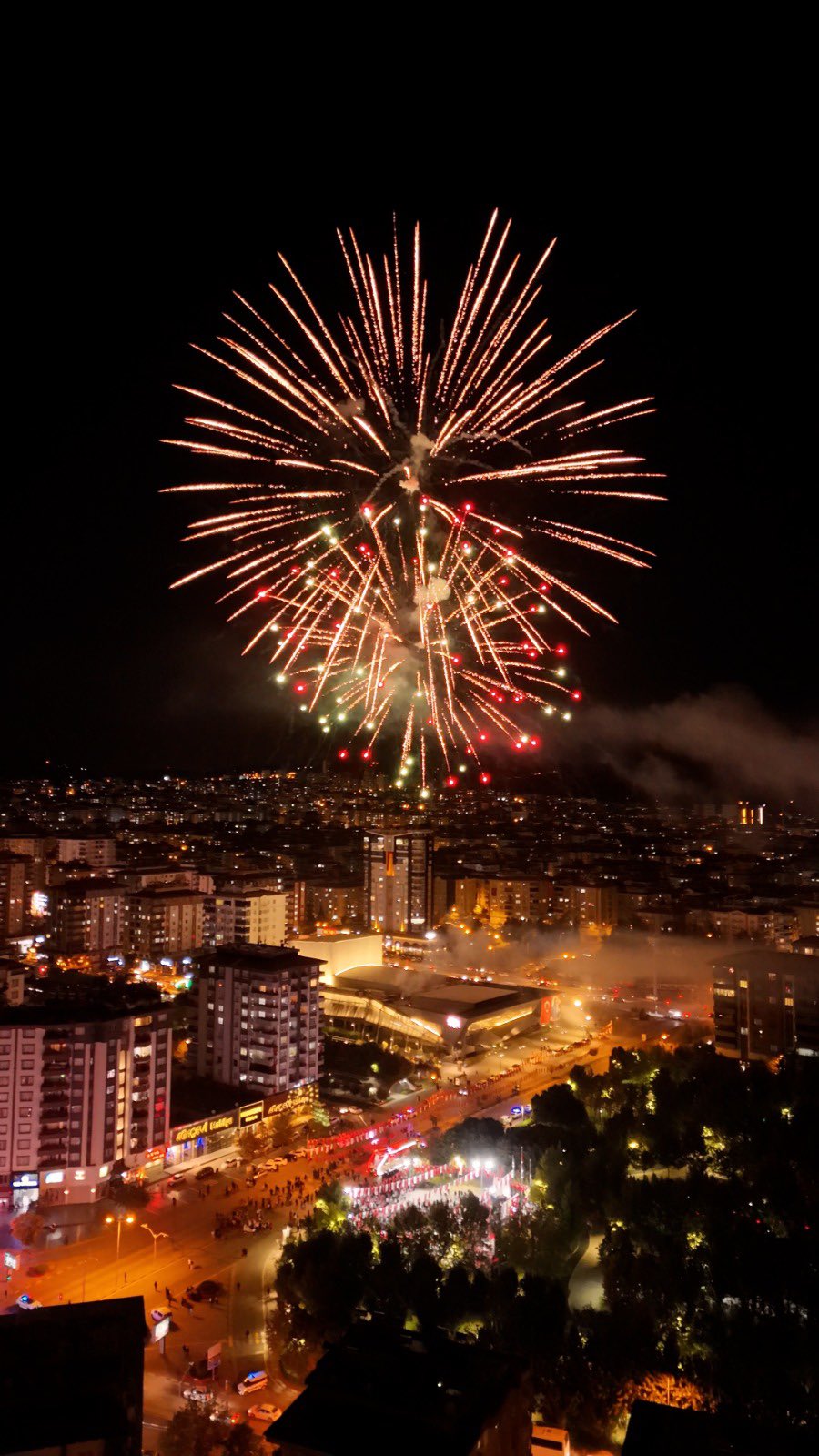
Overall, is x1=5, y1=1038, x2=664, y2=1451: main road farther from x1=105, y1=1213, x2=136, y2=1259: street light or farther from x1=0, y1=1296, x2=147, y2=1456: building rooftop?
x1=0, y1=1296, x2=147, y2=1456: building rooftop

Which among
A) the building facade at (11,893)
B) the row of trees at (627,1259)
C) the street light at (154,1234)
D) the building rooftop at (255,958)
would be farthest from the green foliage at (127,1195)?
the building facade at (11,893)

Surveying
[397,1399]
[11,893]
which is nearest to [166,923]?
[11,893]

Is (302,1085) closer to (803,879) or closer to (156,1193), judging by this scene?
(156,1193)

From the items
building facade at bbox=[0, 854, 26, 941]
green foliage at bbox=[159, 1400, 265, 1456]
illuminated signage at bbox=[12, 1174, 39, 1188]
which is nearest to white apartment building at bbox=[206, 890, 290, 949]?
building facade at bbox=[0, 854, 26, 941]

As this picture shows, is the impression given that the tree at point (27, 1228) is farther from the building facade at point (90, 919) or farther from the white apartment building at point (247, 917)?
the building facade at point (90, 919)

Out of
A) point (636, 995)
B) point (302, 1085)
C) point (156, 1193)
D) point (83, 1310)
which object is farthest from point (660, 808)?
point (83, 1310)

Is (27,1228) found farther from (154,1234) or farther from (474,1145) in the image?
(474,1145)
